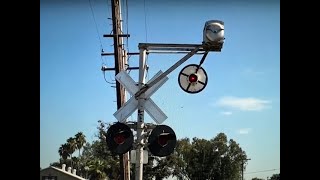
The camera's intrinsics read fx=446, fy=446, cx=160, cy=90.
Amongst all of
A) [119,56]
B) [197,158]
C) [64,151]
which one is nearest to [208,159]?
[197,158]

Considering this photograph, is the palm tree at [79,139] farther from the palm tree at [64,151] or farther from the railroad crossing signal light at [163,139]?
the railroad crossing signal light at [163,139]

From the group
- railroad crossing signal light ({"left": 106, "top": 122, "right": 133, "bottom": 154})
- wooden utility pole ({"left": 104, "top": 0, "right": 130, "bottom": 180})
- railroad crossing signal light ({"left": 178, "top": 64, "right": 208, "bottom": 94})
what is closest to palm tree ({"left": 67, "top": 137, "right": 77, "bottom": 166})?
wooden utility pole ({"left": 104, "top": 0, "right": 130, "bottom": 180})

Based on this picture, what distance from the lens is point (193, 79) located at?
21.1 feet

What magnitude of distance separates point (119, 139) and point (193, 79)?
54.3 inches

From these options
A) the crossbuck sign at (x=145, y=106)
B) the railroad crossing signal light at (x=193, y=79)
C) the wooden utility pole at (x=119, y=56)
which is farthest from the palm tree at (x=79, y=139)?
the railroad crossing signal light at (x=193, y=79)

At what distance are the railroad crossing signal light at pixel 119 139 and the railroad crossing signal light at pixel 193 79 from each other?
109cm

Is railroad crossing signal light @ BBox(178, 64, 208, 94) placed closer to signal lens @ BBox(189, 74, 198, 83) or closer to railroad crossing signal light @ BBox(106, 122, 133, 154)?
signal lens @ BBox(189, 74, 198, 83)

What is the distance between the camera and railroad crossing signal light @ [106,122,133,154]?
19.6ft

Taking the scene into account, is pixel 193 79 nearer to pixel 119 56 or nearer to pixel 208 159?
pixel 119 56

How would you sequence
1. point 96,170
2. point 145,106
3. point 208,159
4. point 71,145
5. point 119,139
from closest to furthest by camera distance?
point 119,139
point 145,106
point 96,170
point 208,159
point 71,145

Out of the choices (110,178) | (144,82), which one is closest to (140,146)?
(144,82)

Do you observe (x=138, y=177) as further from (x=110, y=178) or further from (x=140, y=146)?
(x=110, y=178)
